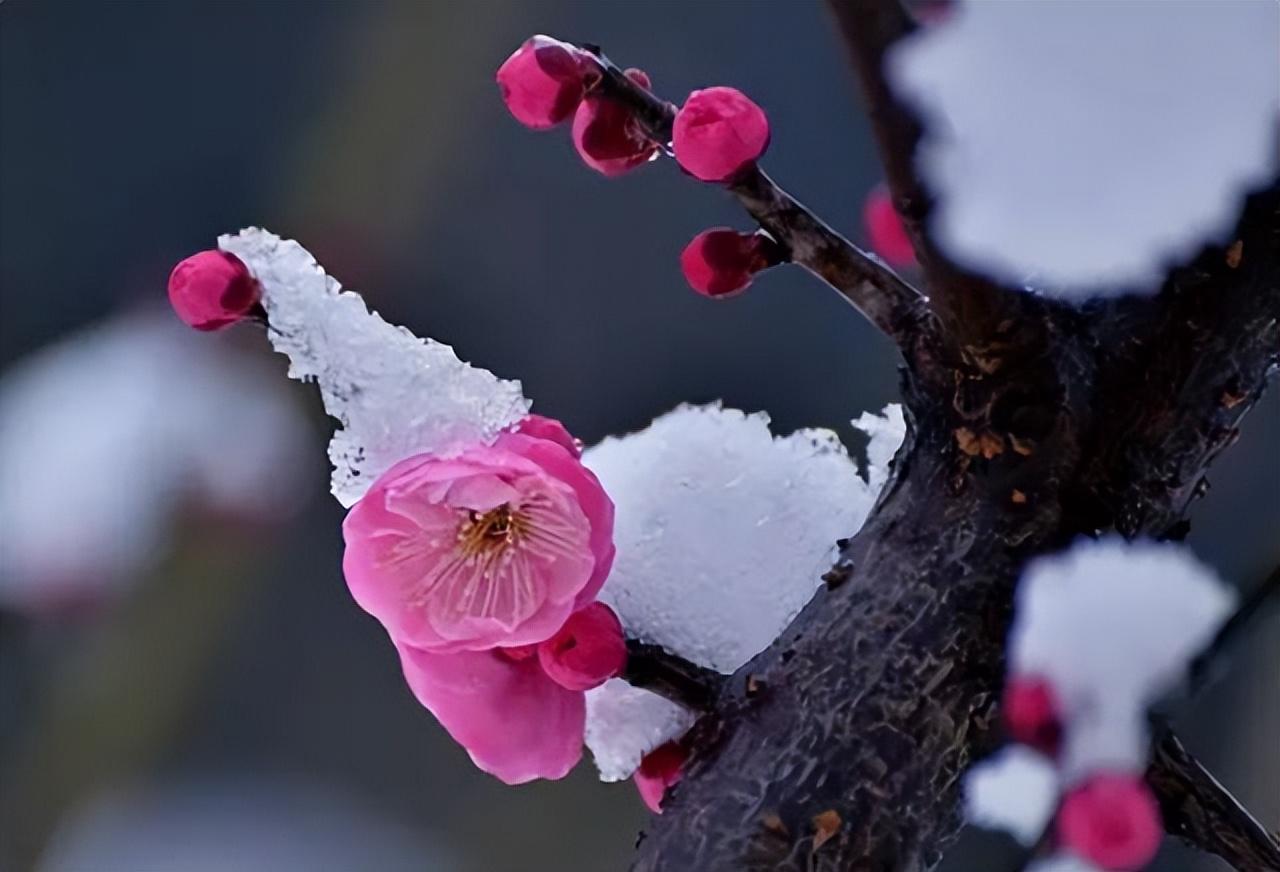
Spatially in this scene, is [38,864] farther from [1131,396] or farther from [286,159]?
[1131,396]

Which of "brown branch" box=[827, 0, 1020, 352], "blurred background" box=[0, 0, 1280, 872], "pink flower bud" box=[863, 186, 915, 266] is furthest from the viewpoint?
"blurred background" box=[0, 0, 1280, 872]

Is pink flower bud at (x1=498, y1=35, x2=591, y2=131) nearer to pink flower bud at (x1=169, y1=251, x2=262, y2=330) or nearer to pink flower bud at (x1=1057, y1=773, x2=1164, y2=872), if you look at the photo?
pink flower bud at (x1=169, y1=251, x2=262, y2=330)

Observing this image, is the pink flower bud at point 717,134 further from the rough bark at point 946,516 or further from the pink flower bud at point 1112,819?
the pink flower bud at point 1112,819

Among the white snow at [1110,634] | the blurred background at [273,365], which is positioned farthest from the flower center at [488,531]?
the blurred background at [273,365]

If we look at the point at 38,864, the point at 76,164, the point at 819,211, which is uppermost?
the point at 819,211

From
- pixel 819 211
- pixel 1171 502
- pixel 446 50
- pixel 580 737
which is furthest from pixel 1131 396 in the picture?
pixel 446 50

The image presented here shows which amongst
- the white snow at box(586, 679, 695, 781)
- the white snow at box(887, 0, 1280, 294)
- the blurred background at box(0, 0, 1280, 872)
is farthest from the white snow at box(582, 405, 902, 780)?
the blurred background at box(0, 0, 1280, 872)

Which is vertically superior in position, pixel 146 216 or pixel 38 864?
pixel 146 216

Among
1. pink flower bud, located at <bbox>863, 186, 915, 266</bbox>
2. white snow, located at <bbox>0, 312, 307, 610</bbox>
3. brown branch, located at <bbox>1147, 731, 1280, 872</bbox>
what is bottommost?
white snow, located at <bbox>0, 312, 307, 610</bbox>
